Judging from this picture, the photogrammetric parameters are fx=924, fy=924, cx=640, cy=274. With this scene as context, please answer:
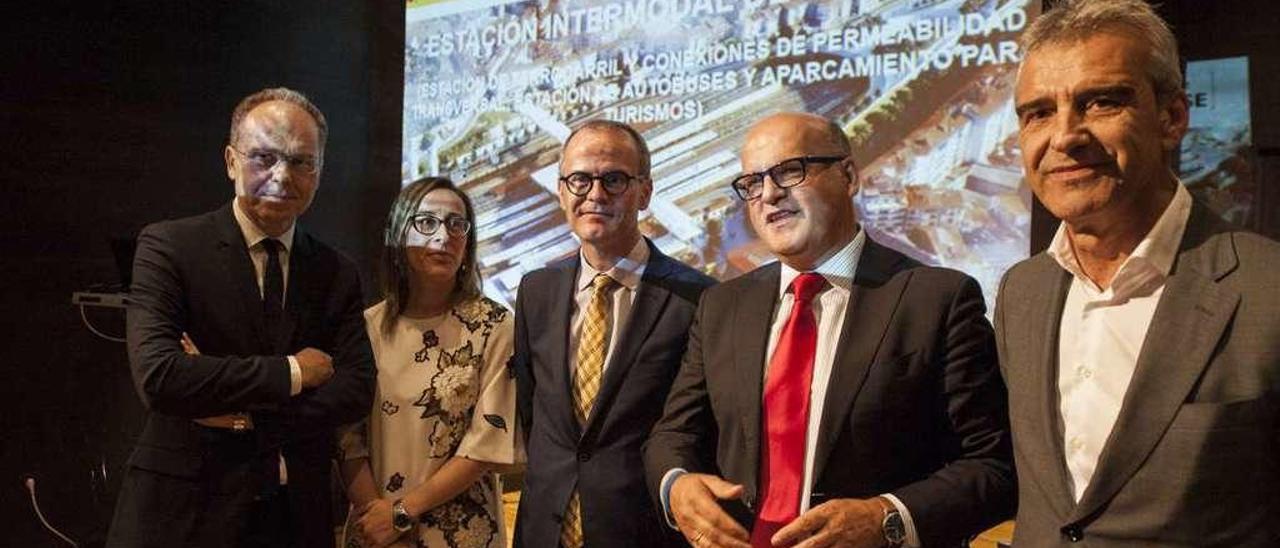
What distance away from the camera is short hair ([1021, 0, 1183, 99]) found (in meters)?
1.36

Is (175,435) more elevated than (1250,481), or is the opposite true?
(1250,481)

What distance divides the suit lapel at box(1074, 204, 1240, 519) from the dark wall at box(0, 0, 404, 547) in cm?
431

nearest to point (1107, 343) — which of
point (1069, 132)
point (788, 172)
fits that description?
point (1069, 132)

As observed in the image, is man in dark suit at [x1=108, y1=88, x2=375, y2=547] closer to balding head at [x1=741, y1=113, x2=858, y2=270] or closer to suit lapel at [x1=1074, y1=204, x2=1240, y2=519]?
balding head at [x1=741, y1=113, x2=858, y2=270]

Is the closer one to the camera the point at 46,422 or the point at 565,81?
the point at 46,422

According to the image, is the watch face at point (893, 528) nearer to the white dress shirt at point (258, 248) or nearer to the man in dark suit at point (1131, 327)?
the man in dark suit at point (1131, 327)

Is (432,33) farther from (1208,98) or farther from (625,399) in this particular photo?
(1208,98)

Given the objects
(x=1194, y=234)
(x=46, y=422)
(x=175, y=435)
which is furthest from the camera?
(x=46, y=422)

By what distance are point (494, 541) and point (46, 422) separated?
291cm

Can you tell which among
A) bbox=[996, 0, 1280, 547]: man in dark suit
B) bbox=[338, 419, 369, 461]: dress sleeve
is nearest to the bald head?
bbox=[996, 0, 1280, 547]: man in dark suit

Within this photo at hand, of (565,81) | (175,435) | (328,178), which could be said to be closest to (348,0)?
(328,178)

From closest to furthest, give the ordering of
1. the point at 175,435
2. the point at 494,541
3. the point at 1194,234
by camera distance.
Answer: the point at 1194,234 < the point at 175,435 < the point at 494,541

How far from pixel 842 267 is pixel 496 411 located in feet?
3.30

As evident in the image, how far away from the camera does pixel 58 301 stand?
165 inches
